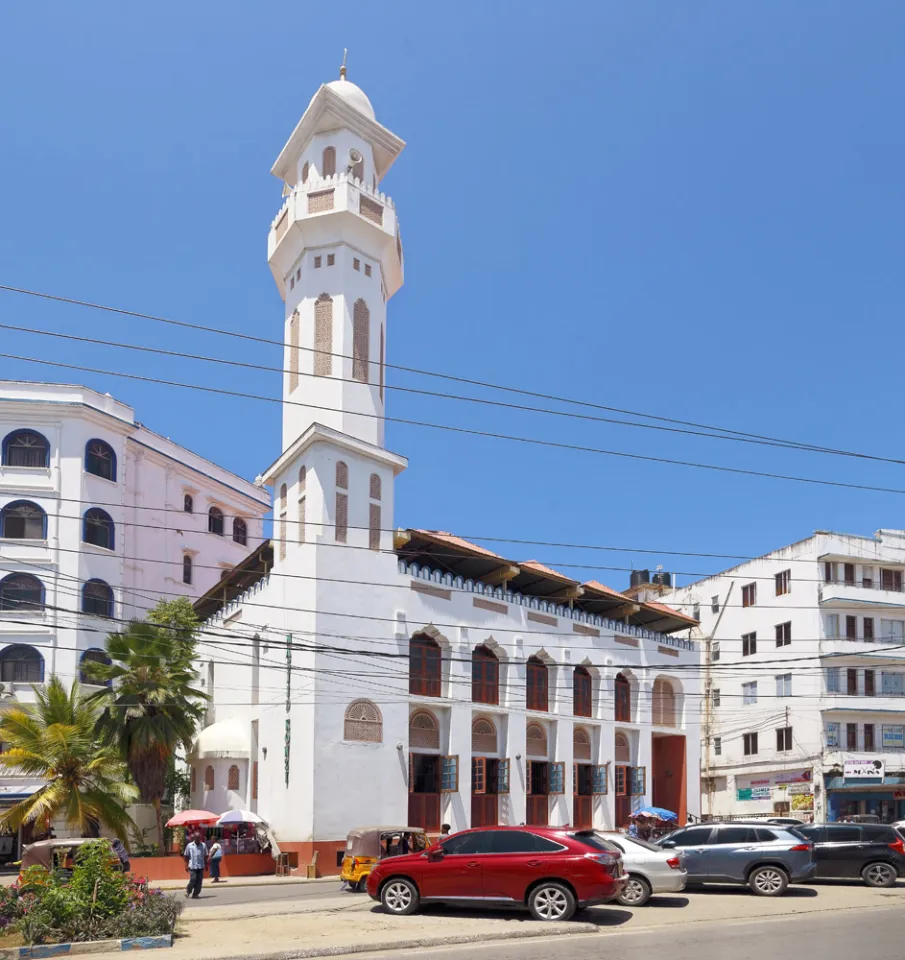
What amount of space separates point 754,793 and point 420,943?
42483mm

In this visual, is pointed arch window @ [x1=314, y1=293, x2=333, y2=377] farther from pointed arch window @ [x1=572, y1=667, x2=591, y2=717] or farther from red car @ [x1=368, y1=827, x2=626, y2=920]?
red car @ [x1=368, y1=827, x2=626, y2=920]

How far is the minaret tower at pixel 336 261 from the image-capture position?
41406 millimetres

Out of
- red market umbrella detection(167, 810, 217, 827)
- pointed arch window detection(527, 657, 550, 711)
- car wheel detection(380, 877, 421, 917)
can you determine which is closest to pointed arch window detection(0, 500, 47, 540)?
red market umbrella detection(167, 810, 217, 827)

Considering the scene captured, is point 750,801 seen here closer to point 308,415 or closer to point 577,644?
point 577,644

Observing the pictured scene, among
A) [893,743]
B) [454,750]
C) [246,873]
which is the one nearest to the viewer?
[246,873]

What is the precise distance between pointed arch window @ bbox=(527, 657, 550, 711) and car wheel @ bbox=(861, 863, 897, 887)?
19.7 m

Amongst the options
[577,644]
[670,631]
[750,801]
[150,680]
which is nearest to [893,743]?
[750,801]

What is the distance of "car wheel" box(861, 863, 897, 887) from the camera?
24734 millimetres

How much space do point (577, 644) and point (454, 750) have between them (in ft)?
26.4

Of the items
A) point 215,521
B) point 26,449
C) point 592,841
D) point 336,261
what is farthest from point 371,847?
point 215,521

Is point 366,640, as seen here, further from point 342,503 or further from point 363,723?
point 342,503

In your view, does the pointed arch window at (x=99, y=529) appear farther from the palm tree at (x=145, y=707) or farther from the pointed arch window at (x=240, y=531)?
the palm tree at (x=145, y=707)

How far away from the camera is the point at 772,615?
55.8 m

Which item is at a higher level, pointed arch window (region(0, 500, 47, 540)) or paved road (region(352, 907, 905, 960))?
pointed arch window (region(0, 500, 47, 540))
